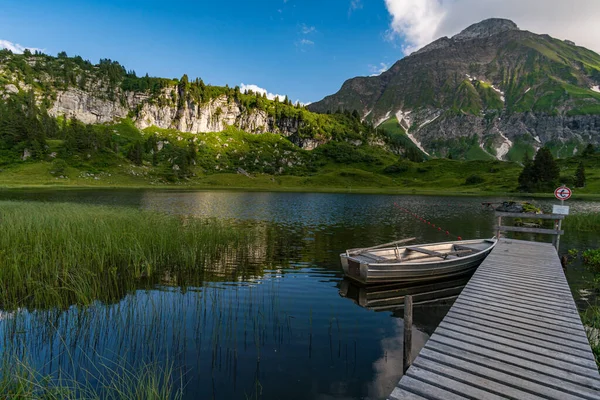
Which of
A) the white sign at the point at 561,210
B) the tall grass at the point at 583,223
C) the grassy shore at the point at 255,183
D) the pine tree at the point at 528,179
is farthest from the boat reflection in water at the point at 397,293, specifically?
the pine tree at the point at 528,179

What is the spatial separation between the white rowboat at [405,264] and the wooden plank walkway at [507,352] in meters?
5.27

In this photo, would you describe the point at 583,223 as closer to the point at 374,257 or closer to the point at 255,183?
the point at 374,257

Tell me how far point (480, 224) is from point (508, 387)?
49.7 m

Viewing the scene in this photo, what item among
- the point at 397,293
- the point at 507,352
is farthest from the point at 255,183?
the point at 507,352

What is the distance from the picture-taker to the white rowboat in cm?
1906

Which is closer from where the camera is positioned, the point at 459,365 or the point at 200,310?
the point at 459,365

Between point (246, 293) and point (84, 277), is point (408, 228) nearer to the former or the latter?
point (246, 293)

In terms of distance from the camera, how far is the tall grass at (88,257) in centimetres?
1449

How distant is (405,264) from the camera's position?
63.1 ft

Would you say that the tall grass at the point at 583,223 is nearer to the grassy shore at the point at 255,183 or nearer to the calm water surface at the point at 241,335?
the calm water surface at the point at 241,335

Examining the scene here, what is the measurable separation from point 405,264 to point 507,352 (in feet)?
35.3

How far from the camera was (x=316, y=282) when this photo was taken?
67.5 ft

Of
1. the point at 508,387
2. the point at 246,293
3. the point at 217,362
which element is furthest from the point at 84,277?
the point at 508,387

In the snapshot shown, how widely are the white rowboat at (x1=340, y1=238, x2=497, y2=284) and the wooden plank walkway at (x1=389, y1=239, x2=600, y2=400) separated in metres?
5.27
